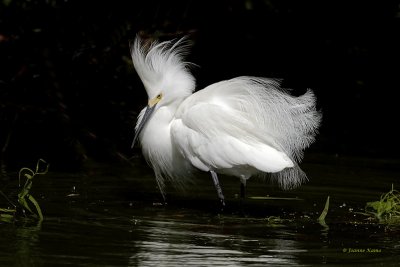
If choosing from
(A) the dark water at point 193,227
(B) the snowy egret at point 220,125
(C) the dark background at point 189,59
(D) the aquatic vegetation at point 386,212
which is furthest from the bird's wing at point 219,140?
(C) the dark background at point 189,59

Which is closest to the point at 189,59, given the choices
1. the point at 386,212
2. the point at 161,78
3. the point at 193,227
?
the point at 161,78

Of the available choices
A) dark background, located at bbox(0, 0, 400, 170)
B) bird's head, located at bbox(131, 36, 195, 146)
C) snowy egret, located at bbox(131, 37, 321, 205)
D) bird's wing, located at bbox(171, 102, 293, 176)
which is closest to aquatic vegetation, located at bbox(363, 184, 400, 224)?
snowy egret, located at bbox(131, 37, 321, 205)

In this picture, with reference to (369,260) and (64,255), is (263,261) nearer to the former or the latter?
(369,260)

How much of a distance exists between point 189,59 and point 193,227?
639 cm

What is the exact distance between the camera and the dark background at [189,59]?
9.82 meters

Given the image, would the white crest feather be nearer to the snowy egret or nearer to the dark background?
the snowy egret

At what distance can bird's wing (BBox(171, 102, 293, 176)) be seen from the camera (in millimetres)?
6648

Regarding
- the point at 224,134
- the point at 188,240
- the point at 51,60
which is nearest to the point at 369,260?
the point at 188,240

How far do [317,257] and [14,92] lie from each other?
5677 millimetres

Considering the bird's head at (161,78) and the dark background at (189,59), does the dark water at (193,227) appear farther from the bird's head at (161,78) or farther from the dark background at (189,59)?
the dark background at (189,59)

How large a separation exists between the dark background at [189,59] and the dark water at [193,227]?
4.44 feet

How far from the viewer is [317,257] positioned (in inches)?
197

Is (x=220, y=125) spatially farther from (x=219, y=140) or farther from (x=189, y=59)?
(x=189, y=59)

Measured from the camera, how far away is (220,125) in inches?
266
